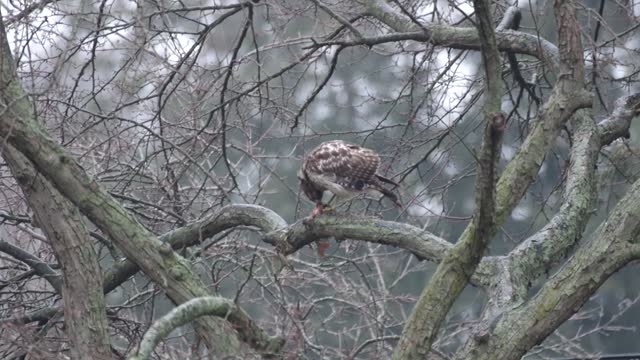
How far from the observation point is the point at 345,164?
729cm

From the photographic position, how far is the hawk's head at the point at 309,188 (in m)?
7.50

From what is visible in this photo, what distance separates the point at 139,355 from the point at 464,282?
1.92 meters

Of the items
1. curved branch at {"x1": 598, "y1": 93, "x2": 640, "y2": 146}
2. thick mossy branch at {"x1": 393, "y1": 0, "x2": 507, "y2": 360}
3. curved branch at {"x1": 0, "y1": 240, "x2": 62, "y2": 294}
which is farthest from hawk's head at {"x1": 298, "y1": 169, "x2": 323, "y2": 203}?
thick mossy branch at {"x1": 393, "y1": 0, "x2": 507, "y2": 360}

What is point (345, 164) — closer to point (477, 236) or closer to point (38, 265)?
point (38, 265)

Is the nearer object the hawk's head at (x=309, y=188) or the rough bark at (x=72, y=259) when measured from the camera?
the rough bark at (x=72, y=259)

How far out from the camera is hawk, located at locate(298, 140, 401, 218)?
7195mm

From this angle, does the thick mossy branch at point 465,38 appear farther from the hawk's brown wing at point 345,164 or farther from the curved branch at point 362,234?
the curved branch at point 362,234

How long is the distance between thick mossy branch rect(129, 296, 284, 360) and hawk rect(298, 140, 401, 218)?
1.58 m

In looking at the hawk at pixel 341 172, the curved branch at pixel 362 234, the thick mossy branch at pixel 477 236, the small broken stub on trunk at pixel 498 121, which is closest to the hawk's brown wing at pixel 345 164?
the hawk at pixel 341 172

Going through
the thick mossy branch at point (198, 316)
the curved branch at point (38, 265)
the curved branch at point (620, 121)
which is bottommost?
the thick mossy branch at point (198, 316)

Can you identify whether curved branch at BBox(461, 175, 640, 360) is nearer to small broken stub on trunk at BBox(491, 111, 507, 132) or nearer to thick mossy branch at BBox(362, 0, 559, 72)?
small broken stub on trunk at BBox(491, 111, 507, 132)

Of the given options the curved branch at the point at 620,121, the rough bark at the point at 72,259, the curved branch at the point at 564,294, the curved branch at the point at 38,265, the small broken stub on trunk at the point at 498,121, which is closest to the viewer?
the small broken stub on trunk at the point at 498,121

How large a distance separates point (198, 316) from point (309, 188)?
289 cm

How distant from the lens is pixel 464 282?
5547 millimetres
